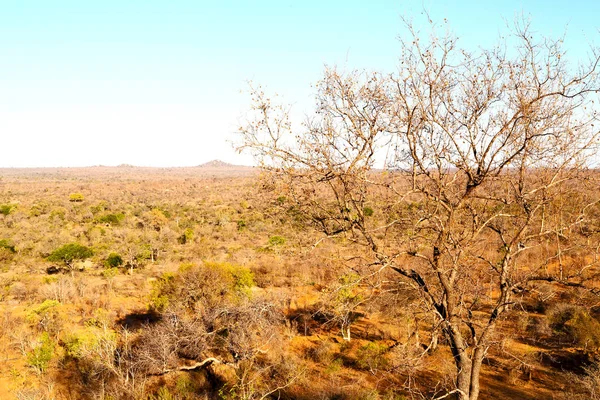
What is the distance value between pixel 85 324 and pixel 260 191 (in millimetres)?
13972

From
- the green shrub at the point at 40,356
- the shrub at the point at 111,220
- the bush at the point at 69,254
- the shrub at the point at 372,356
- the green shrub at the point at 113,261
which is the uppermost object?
the shrub at the point at 111,220

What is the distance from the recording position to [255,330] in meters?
11.4

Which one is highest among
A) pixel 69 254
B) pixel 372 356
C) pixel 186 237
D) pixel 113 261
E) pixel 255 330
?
pixel 255 330

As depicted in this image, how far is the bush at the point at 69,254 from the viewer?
22328 millimetres

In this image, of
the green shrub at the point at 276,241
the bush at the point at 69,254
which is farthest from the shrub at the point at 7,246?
the green shrub at the point at 276,241

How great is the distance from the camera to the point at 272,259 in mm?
23906

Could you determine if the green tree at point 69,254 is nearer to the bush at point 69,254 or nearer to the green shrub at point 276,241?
the bush at point 69,254

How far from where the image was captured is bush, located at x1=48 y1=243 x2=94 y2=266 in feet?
73.3

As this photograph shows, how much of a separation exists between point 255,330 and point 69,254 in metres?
17.1

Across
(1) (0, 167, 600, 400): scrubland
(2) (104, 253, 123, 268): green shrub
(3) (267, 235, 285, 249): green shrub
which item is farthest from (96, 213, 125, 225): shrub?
(3) (267, 235, 285, 249): green shrub

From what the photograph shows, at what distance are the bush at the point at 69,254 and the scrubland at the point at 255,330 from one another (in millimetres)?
135

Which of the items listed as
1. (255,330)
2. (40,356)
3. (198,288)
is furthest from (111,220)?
(255,330)

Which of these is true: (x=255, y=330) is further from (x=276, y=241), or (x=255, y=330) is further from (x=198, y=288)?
(x=276, y=241)

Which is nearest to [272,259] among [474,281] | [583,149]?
[474,281]
